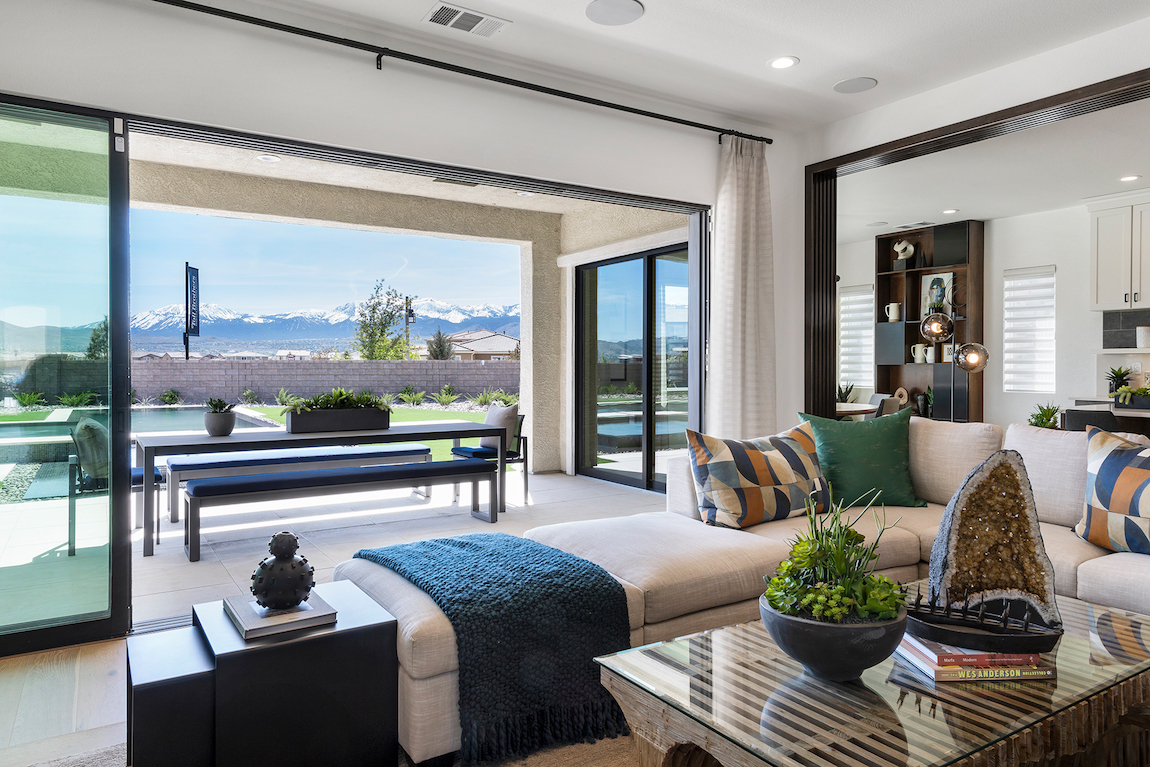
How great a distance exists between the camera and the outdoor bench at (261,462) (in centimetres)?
459

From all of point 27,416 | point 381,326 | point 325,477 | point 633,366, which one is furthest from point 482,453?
point 381,326

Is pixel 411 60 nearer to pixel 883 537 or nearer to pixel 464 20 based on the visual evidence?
pixel 464 20

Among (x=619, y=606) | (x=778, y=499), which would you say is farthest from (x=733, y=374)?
(x=619, y=606)

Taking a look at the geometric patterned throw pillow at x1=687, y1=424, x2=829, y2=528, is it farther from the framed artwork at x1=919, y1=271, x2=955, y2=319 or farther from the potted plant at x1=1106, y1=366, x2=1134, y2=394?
the framed artwork at x1=919, y1=271, x2=955, y2=319

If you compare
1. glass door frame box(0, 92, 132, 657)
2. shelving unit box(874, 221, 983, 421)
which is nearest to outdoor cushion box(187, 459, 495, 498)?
glass door frame box(0, 92, 132, 657)

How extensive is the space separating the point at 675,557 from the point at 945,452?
1.68m

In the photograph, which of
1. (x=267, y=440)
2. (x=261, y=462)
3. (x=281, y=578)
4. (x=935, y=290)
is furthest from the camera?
(x=935, y=290)

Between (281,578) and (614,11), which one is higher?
(614,11)

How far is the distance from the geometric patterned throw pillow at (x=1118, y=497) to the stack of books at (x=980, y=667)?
1.29m

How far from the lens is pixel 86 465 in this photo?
2955 millimetres

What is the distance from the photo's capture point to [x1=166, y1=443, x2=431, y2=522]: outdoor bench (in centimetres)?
459

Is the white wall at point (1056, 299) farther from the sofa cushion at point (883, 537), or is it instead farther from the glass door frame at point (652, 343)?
the sofa cushion at point (883, 537)

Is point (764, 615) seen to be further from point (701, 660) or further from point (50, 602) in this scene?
point (50, 602)

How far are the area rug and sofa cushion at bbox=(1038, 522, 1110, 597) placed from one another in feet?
5.09
